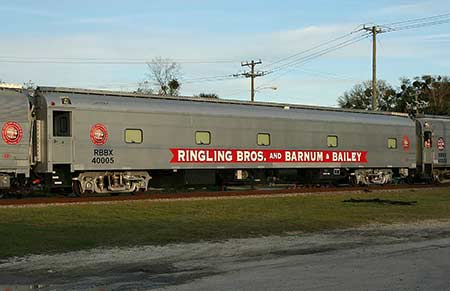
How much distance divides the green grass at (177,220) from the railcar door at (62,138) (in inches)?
104

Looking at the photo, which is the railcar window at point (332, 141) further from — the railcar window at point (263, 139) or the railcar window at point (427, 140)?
the railcar window at point (427, 140)

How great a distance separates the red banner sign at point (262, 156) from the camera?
23328mm

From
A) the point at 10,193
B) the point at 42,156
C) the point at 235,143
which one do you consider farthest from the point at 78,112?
the point at 235,143

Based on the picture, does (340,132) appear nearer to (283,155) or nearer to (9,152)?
(283,155)

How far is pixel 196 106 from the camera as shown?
2386 cm

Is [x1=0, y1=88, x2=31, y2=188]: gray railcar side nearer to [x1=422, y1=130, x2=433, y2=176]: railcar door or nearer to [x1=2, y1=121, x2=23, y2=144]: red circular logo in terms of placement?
[x1=2, y1=121, x2=23, y2=144]: red circular logo

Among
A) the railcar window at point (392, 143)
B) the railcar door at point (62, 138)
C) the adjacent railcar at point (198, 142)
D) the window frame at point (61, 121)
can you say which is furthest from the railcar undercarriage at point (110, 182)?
the railcar window at point (392, 143)

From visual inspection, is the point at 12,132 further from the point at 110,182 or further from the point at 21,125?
the point at 110,182

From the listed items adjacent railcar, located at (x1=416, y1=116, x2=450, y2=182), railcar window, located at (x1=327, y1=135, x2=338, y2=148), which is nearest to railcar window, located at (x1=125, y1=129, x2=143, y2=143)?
railcar window, located at (x1=327, y1=135, x2=338, y2=148)

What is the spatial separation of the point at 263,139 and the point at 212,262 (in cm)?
1609

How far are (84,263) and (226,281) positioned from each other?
8.98 feet

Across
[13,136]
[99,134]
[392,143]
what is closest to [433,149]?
[392,143]

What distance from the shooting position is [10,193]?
2119 centimetres

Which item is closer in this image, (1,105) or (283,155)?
(1,105)
